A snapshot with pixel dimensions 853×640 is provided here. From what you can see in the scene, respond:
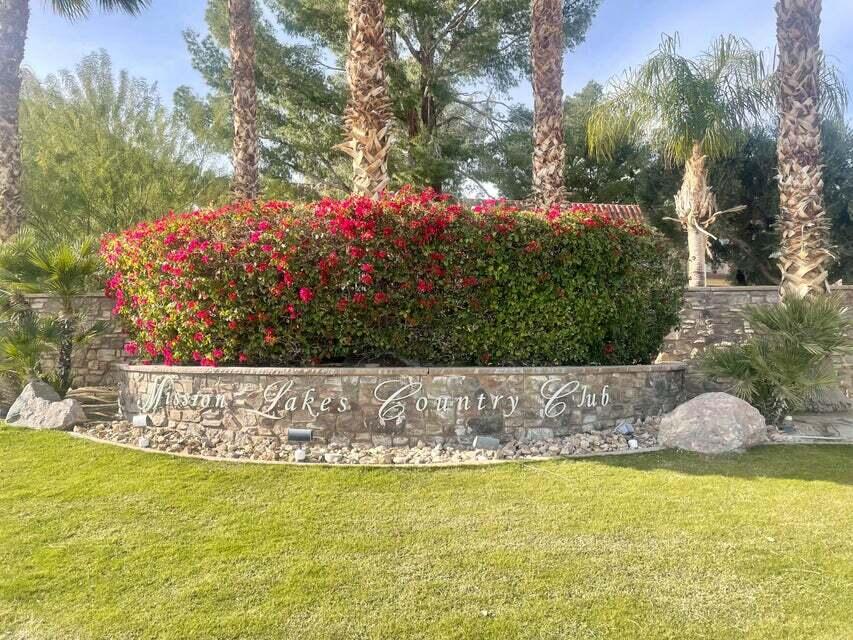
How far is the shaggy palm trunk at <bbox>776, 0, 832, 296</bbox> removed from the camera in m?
→ 8.52

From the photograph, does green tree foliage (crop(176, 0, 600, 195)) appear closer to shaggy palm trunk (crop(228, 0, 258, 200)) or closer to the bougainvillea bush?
shaggy palm trunk (crop(228, 0, 258, 200))

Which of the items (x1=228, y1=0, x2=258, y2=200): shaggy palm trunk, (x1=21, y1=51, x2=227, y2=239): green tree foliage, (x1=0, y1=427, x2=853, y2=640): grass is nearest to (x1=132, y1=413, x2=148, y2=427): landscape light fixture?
(x1=0, y1=427, x2=853, y2=640): grass

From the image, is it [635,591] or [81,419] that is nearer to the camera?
[635,591]

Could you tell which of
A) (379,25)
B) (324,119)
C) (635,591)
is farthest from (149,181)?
(635,591)

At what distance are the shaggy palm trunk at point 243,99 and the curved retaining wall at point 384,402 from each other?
5774 mm

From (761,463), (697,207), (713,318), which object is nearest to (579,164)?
(697,207)

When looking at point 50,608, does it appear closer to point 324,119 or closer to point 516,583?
point 516,583

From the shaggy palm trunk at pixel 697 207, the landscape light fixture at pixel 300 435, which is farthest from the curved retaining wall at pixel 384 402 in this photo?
the shaggy palm trunk at pixel 697 207

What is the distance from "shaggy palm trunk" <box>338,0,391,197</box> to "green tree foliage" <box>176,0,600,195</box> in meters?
8.71

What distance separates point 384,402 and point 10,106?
10110 mm

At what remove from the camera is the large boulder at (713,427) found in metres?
6.12

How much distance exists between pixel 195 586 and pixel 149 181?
50.6ft

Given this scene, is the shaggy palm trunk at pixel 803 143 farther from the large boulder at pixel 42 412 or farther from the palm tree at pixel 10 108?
the palm tree at pixel 10 108

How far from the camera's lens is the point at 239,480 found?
5141 mm
